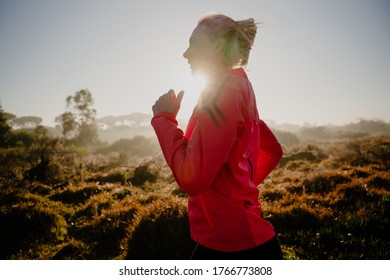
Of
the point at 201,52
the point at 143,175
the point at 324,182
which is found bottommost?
the point at 143,175

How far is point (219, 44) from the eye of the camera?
147 centimetres

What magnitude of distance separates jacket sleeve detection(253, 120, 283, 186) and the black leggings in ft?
1.57

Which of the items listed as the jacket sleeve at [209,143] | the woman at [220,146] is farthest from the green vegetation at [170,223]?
the jacket sleeve at [209,143]

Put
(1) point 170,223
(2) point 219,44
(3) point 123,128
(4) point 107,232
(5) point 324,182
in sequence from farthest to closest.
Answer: (3) point 123,128
(5) point 324,182
(4) point 107,232
(1) point 170,223
(2) point 219,44

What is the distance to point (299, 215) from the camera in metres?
5.54

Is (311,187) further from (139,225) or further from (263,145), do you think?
(263,145)

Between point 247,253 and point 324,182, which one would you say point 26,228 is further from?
point 324,182

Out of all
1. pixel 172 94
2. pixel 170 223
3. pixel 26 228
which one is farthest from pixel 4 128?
pixel 172 94

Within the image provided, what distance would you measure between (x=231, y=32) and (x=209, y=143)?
68cm

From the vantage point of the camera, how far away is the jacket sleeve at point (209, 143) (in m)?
1.21

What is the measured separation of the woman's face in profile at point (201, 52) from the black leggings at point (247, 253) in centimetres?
100

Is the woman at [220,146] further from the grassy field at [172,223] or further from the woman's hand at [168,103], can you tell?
the grassy field at [172,223]

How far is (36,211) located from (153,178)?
6.25m

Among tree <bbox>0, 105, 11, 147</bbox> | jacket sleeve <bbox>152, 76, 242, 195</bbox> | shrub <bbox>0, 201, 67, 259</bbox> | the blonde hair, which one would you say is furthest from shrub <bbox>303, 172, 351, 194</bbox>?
tree <bbox>0, 105, 11, 147</bbox>
